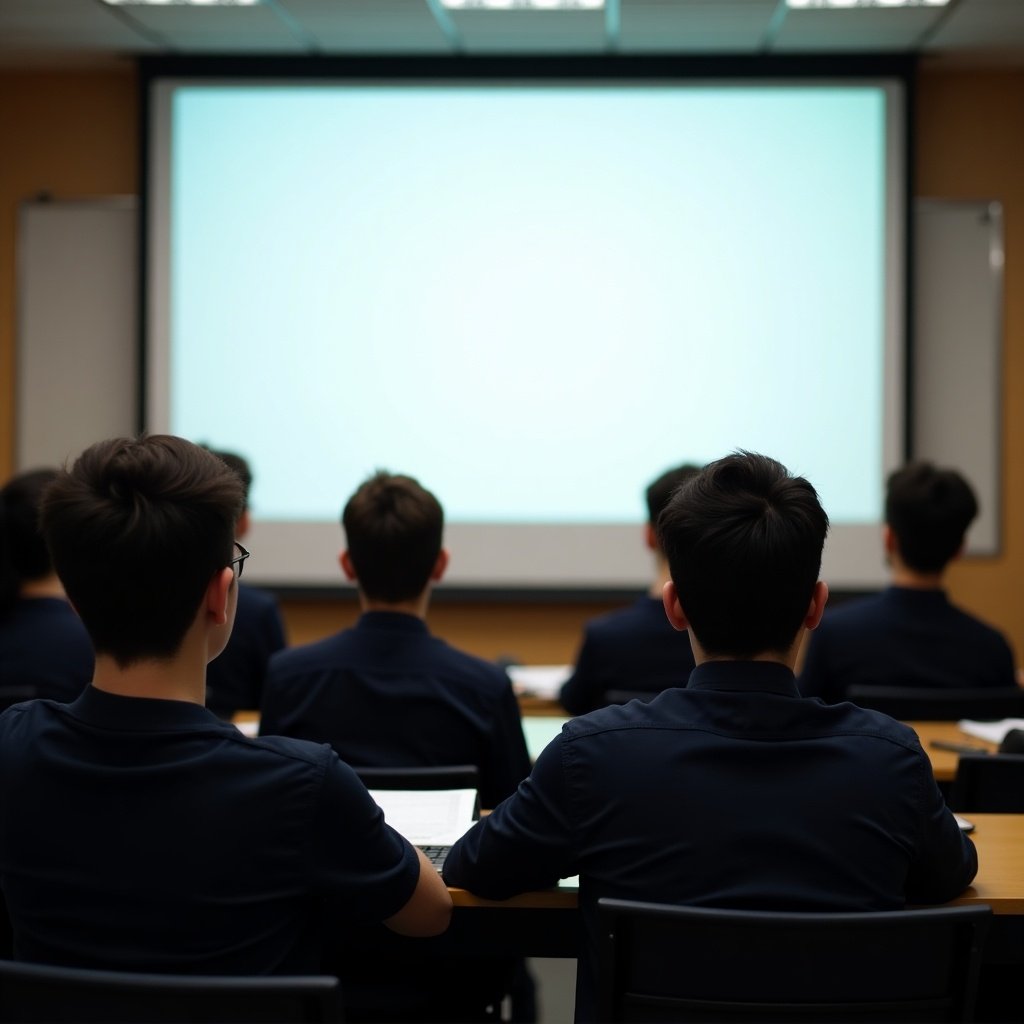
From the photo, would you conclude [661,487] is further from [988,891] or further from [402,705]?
[988,891]

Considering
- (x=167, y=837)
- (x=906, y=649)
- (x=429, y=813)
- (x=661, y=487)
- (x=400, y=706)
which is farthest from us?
(x=661, y=487)

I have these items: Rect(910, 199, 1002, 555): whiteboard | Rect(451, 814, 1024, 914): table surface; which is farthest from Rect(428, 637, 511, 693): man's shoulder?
Rect(910, 199, 1002, 555): whiteboard

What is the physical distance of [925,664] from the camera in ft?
9.14

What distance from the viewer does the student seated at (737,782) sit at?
123 centimetres

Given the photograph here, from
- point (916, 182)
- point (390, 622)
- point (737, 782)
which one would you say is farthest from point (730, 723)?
point (916, 182)

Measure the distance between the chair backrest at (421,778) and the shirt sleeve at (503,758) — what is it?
0.31 m

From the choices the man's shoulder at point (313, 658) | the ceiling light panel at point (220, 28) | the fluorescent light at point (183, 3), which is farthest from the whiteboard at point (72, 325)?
the man's shoulder at point (313, 658)

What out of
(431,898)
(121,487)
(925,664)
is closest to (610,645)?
(925,664)

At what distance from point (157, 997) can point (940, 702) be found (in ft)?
6.50

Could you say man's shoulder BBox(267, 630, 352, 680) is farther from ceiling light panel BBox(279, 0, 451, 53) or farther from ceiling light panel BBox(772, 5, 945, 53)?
ceiling light panel BBox(772, 5, 945, 53)

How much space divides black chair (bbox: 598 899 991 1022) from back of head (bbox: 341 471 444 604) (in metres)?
1.26

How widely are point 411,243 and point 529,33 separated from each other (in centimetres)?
98

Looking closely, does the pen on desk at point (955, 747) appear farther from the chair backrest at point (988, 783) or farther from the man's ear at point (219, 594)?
the man's ear at point (219, 594)

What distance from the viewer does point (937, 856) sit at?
134 centimetres
